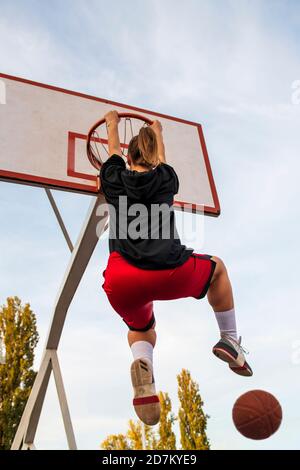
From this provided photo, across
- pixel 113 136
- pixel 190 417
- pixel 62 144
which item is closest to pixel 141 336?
pixel 113 136

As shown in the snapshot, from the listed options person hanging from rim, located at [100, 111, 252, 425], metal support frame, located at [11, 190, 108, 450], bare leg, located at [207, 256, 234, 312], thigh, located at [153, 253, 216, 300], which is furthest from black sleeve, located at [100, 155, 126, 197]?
metal support frame, located at [11, 190, 108, 450]

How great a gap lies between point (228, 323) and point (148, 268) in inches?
25.4

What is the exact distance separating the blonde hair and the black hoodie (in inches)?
4.2

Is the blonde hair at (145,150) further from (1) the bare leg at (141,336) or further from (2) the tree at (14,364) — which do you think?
(2) the tree at (14,364)

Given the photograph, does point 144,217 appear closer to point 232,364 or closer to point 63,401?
point 232,364

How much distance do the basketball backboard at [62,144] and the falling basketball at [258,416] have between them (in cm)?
314

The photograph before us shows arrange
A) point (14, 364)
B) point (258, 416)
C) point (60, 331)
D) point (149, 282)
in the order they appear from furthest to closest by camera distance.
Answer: point (14, 364) < point (60, 331) < point (258, 416) < point (149, 282)

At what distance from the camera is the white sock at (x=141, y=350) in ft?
8.89

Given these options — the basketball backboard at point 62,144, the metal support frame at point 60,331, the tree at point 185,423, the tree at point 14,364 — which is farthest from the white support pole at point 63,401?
the tree at point 185,423

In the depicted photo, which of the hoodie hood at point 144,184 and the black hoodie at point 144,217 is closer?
the black hoodie at point 144,217

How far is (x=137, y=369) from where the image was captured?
2590 millimetres

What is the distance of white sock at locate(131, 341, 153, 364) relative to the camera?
2709 mm

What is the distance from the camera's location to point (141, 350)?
2721 mm
